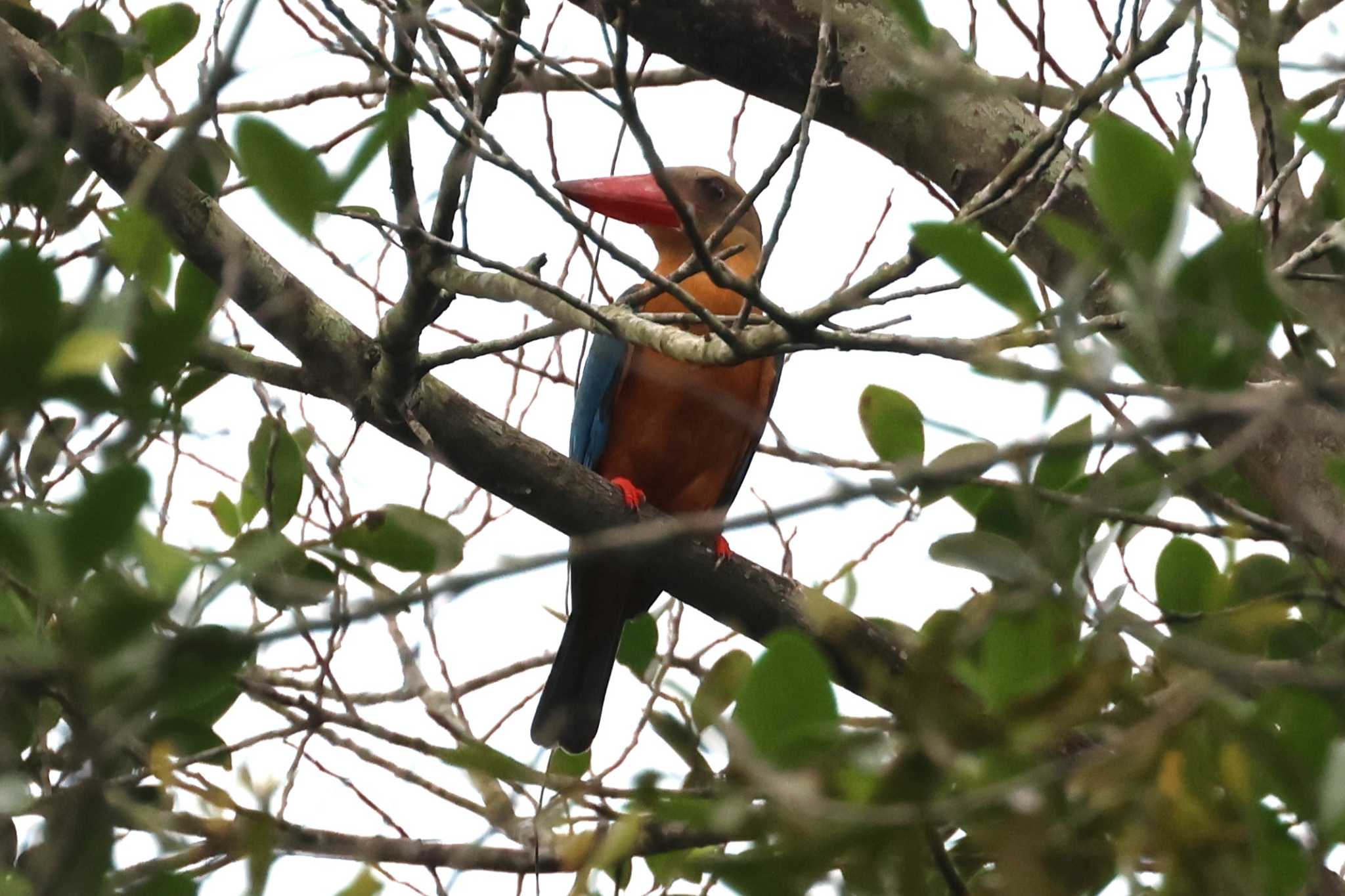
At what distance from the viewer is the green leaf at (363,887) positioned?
1269 mm

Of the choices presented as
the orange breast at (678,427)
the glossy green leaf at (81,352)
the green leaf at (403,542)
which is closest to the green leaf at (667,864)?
the green leaf at (403,542)

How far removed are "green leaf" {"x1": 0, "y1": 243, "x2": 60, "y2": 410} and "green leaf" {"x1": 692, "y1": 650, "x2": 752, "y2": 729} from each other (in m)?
0.70

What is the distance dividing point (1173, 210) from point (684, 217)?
2.90 ft

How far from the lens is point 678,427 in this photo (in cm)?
500

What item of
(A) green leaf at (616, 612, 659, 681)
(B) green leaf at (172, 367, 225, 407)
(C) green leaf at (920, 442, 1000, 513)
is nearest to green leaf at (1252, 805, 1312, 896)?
(C) green leaf at (920, 442, 1000, 513)

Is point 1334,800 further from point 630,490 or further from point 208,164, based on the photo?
point 630,490

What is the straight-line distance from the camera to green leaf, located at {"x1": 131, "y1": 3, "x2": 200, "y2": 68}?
318 centimetres

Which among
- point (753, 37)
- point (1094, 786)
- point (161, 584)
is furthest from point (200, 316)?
point (753, 37)

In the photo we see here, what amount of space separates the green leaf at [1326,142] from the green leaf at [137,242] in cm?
104

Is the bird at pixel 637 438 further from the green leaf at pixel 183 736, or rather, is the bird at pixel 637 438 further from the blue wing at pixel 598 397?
the green leaf at pixel 183 736

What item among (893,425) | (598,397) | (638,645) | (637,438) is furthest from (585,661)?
(893,425)

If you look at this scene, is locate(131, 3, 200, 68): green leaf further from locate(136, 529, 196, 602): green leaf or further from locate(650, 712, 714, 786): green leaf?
locate(136, 529, 196, 602): green leaf

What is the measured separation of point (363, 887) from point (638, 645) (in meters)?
2.17

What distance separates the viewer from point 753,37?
3.60 m
